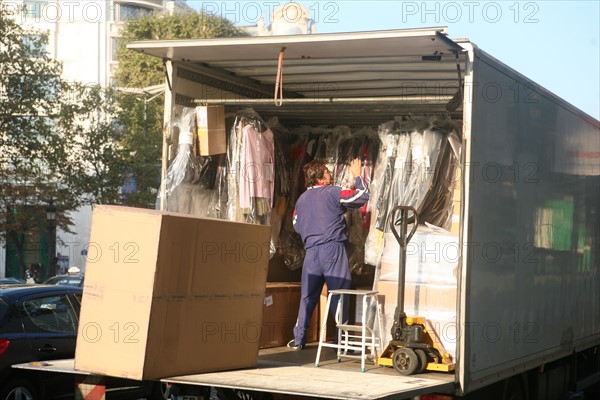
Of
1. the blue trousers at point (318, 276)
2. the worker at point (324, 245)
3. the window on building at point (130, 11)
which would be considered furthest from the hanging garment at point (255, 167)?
the window on building at point (130, 11)

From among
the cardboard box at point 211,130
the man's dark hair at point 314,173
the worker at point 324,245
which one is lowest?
the worker at point 324,245

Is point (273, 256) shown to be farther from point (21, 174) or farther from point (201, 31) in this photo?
point (201, 31)

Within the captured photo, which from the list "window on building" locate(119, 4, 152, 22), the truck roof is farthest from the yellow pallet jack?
"window on building" locate(119, 4, 152, 22)

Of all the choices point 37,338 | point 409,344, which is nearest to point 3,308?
point 37,338

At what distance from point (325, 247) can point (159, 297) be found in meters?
2.49

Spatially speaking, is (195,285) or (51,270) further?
(51,270)

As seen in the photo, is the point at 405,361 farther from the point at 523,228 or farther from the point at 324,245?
the point at 324,245

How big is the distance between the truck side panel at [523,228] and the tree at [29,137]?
2362 cm

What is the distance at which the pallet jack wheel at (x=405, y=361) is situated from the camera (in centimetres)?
688

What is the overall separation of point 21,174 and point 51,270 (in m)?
13.4

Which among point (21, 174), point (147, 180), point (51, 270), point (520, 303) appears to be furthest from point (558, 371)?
point (51, 270)

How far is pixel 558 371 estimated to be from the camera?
10117mm

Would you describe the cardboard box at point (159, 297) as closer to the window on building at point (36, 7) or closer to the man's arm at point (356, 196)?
the man's arm at point (356, 196)

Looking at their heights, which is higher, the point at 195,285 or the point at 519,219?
the point at 519,219
